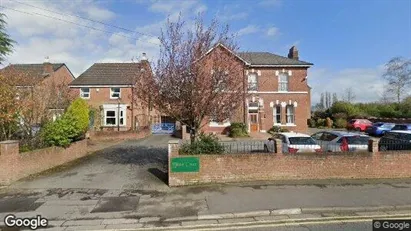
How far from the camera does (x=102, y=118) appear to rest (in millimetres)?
32219

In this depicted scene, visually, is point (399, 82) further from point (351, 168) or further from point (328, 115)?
point (351, 168)

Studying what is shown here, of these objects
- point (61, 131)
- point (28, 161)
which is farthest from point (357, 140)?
point (28, 161)

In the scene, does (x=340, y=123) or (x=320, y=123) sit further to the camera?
(x=320, y=123)

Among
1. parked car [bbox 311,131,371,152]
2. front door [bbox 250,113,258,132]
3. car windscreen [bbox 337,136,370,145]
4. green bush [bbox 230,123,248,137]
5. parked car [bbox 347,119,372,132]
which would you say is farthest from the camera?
parked car [bbox 347,119,372,132]

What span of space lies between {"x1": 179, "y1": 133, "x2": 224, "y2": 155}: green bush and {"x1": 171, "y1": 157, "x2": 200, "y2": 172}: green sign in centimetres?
38

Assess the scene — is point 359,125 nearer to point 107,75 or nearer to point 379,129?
point 379,129

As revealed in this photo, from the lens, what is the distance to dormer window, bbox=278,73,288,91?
28828 millimetres

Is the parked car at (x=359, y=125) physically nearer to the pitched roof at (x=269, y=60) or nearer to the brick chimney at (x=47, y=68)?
the pitched roof at (x=269, y=60)

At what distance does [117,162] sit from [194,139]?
534 centimetres

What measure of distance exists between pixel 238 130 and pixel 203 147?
15.8m

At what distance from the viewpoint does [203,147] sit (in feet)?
34.2

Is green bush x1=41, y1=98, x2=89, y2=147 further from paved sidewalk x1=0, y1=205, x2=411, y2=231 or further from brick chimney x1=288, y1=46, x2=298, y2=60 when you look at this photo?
brick chimney x1=288, y1=46, x2=298, y2=60

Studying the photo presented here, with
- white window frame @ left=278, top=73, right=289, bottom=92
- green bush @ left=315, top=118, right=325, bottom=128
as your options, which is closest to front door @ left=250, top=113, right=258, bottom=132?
white window frame @ left=278, top=73, right=289, bottom=92

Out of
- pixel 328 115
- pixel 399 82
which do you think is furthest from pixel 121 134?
pixel 399 82
